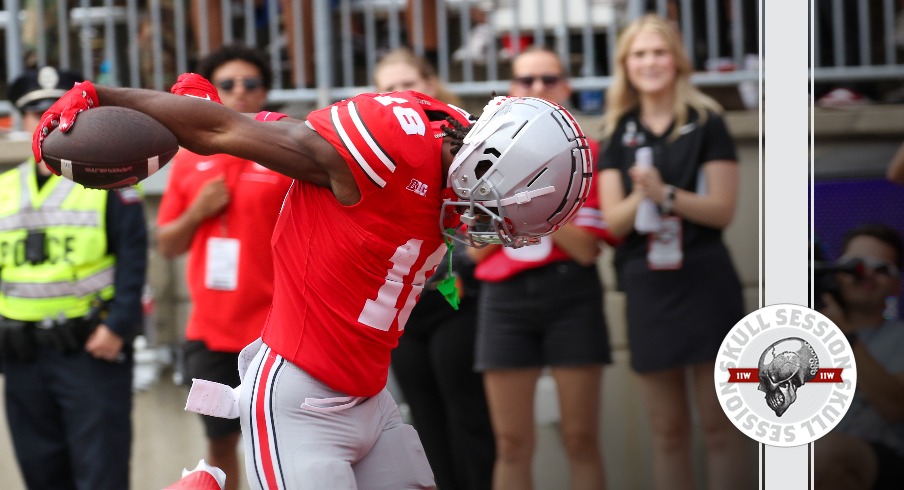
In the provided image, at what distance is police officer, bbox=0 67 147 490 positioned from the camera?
16.0 ft

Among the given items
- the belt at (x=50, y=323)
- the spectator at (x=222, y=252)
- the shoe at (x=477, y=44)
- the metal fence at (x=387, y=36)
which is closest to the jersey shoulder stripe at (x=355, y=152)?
the spectator at (x=222, y=252)

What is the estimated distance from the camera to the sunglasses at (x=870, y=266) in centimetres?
486

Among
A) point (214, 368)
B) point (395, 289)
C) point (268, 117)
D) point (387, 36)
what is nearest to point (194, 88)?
point (268, 117)

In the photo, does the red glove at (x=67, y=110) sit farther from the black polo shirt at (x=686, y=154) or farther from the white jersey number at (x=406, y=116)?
the black polo shirt at (x=686, y=154)

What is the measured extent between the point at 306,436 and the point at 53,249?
2.22 m

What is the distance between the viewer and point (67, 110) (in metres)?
2.81

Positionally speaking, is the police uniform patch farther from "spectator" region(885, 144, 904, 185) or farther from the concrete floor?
"spectator" region(885, 144, 904, 185)

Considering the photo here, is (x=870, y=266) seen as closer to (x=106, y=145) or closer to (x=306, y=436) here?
(x=306, y=436)

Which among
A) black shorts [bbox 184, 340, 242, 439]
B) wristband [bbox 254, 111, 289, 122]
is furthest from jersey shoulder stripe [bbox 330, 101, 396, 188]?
black shorts [bbox 184, 340, 242, 439]

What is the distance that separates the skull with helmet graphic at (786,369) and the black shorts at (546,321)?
3.96 feet

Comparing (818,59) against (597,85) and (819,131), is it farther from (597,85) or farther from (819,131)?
(597,85)

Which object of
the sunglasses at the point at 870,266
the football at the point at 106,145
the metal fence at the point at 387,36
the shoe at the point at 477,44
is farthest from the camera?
the shoe at the point at 477,44

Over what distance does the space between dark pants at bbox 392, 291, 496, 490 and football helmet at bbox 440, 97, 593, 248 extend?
6.67 ft

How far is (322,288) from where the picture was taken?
3.04 meters
